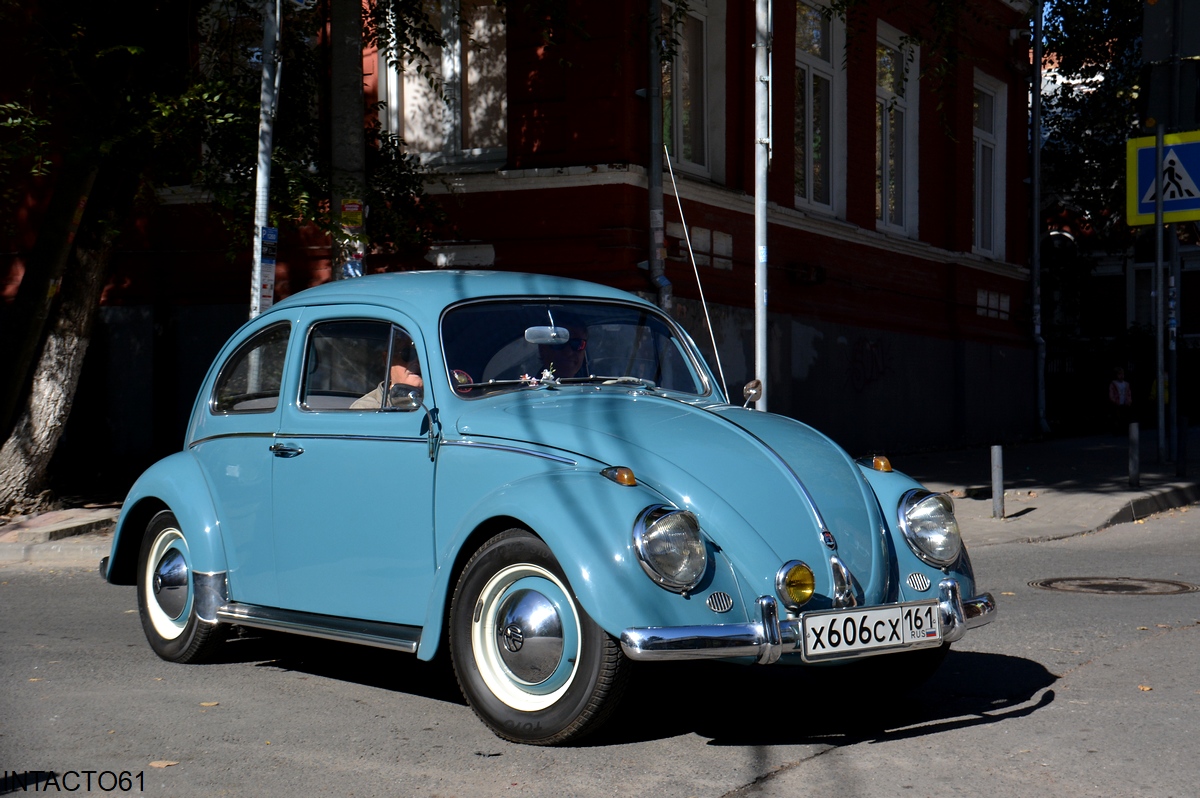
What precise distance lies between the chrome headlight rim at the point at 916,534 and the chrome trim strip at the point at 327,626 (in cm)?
199

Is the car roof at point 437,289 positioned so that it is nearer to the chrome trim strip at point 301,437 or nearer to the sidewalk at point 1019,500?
the chrome trim strip at point 301,437

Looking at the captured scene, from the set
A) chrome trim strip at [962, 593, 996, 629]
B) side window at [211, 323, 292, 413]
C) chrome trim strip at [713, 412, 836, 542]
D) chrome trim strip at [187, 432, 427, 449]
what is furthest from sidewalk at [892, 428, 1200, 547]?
chrome trim strip at [187, 432, 427, 449]

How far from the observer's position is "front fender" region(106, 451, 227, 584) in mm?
6289

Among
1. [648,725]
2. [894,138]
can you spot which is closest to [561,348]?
[648,725]

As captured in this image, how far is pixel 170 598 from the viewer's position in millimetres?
6621

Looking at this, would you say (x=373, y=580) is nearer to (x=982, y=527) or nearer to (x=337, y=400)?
(x=337, y=400)

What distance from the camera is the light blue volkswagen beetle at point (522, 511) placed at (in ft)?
15.2

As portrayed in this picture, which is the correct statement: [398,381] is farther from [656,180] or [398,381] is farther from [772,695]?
[656,180]

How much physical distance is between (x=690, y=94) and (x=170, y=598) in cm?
1244

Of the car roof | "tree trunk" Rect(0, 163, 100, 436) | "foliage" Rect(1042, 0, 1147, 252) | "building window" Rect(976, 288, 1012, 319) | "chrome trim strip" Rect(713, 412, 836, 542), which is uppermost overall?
"foliage" Rect(1042, 0, 1147, 252)

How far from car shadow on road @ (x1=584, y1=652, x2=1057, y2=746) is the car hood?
1.78ft

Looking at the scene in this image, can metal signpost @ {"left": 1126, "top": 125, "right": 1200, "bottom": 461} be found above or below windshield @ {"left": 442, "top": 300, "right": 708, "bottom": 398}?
above

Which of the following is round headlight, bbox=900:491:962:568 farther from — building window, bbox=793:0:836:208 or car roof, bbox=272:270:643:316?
building window, bbox=793:0:836:208

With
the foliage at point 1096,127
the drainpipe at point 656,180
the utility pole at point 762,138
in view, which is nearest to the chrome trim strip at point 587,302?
the utility pole at point 762,138
